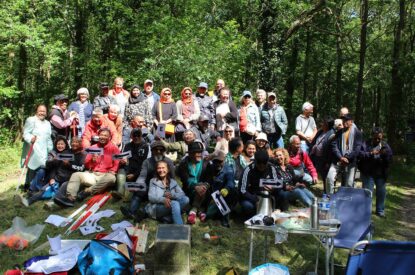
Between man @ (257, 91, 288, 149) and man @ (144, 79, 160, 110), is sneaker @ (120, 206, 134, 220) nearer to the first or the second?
man @ (144, 79, 160, 110)

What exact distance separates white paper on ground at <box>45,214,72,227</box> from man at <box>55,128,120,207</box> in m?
0.31

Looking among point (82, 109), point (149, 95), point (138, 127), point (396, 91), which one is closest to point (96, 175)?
point (138, 127)

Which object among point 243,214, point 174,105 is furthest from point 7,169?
point 243,214

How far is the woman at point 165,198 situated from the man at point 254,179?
888 millimetres

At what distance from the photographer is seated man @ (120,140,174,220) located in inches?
247

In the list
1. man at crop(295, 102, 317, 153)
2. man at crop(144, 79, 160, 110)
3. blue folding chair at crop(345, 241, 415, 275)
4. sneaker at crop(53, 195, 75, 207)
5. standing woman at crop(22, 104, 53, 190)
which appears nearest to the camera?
blue folding chair at crop(345, 241, 415, 275)

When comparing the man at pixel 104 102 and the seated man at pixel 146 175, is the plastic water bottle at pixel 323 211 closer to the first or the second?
the seated man at pixel 146 175

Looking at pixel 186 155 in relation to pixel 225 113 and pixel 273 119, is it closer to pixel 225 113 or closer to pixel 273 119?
pixel 225 113

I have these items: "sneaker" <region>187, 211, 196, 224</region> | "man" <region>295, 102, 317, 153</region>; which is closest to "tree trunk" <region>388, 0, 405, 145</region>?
"man" <region>295, 102, 317, 153</region>

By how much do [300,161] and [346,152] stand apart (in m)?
0.85

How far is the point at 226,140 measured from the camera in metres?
7.36

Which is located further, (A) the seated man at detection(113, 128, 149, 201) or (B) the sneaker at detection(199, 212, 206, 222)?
(A) the seated man at detection(113, 128, 149, 201)

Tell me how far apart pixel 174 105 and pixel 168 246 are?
13.0 ft

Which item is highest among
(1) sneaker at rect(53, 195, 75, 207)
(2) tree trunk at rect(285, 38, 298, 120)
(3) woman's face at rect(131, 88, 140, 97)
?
(2) tree trunk at rect(285, 38, 298, 120)
